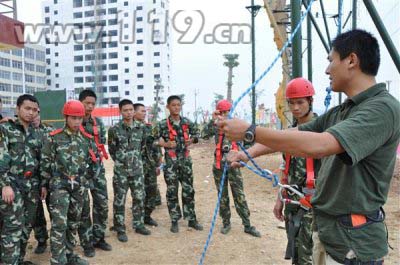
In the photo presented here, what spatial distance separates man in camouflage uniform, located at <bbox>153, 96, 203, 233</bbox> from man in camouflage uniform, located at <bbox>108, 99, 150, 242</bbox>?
0.41m

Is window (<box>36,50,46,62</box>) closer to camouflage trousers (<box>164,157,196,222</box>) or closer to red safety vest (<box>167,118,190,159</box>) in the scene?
red safety vest (<box>167,118,190,159</box>)

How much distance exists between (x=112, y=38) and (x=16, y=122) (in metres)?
66.9

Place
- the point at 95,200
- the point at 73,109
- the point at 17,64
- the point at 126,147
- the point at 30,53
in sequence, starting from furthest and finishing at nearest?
1. the point at 30,53
2. the point at 17,64
3. the point at 126,147
4. the point at 95,200
5. the point at 73,109

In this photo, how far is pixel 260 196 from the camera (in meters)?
A: 8.32

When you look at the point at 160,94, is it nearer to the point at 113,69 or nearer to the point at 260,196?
the point at 113,69

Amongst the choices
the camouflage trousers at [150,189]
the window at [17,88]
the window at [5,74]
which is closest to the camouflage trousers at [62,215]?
the camouflage trousers at [150,189]

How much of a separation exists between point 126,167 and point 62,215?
154cm

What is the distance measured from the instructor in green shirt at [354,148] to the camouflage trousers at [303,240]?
4.51 ft

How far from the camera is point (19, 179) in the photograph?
4250 mm

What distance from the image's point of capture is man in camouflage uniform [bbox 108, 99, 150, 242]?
557cm

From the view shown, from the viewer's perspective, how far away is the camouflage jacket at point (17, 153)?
4012 millimetres

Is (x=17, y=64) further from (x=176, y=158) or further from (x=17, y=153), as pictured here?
(x=17, y=153)

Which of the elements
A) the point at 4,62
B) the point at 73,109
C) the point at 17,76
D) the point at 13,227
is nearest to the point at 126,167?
the point at 73,109

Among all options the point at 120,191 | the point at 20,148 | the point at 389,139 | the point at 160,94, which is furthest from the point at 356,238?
the point at 160,94
